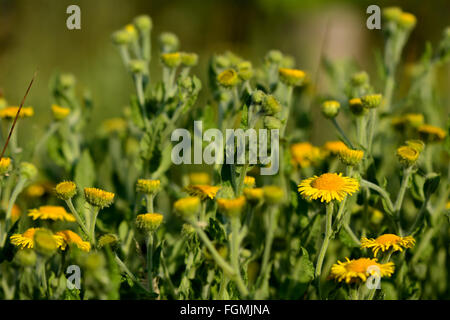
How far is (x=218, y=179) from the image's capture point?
135 cm

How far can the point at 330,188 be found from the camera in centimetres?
112

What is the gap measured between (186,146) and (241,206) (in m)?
0.56

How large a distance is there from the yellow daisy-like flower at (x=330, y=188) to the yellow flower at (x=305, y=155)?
35 cm

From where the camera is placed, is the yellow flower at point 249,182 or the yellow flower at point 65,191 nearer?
the yellow flower at point 65,191

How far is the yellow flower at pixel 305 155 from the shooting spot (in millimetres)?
1505

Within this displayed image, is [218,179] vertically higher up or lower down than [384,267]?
higher up

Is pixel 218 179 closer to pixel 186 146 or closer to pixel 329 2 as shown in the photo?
pixel 186 146

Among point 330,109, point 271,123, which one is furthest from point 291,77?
point 271,123

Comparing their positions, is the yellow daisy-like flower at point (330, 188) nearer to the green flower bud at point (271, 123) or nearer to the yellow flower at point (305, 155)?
the green flower bud at point (271, 123)

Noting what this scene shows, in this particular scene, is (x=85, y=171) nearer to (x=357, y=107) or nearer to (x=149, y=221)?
(x=149, y=221)

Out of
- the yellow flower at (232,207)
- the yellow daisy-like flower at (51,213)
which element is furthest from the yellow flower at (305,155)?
the yellow daisy-like flower at (51,213)

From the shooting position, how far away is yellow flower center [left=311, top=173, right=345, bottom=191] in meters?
1.12

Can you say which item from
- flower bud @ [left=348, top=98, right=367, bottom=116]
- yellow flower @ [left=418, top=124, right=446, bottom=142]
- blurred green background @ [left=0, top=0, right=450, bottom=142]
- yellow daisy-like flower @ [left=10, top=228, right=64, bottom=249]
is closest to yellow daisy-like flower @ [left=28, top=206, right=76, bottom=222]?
yellow daisy-like flower @ [left=10, top=228, right=64, bottom=249]
